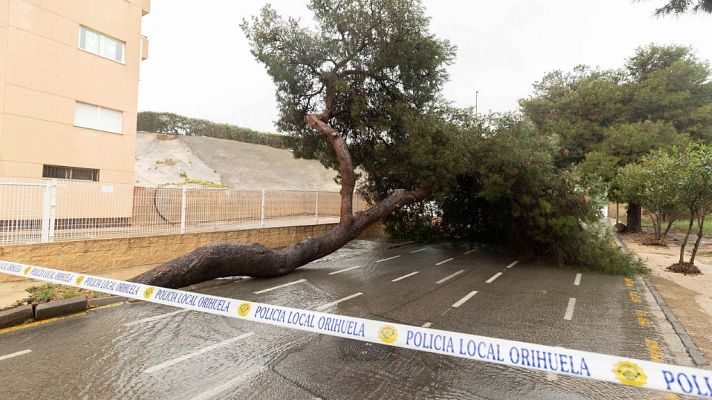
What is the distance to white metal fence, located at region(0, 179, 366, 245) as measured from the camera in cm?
773

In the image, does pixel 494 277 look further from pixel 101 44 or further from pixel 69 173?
pixel 101 44

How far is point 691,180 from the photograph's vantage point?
10547 mm

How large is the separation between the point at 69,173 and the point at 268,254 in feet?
31.5

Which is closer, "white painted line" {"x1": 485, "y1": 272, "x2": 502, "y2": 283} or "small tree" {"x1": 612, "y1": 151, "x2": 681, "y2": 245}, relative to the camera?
"white painted line" {"x1": 485, "y1": 272, "x2": 502, "y2": 283}

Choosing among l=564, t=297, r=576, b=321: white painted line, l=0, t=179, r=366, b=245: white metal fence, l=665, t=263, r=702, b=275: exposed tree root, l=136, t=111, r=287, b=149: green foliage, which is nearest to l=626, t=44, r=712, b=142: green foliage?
l=665, t=263, r=702, b=275: exposed tree root

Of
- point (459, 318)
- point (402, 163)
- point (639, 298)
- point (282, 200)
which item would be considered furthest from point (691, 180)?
point (282, 200)

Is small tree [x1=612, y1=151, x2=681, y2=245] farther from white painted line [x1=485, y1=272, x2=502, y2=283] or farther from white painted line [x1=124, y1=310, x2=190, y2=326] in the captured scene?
white painted line [x1=124, y1=310, x2=190, y2=326]

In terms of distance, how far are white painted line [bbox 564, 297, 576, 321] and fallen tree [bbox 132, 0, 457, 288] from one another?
16.7 feet

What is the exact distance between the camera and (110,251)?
28.7ft

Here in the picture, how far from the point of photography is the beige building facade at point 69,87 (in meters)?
11.6

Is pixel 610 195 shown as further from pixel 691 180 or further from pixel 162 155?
pixel 162 155

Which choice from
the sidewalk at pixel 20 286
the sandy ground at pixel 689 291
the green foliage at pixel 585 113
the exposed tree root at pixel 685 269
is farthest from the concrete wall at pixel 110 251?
the green foliage at pixel 585 113

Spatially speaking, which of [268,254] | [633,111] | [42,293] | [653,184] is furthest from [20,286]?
[633,111]

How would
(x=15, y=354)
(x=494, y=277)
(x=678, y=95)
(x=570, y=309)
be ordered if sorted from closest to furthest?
(x=15, y=354), (x=570, y=309), (x=494, y=277), (x=678, y=95)
